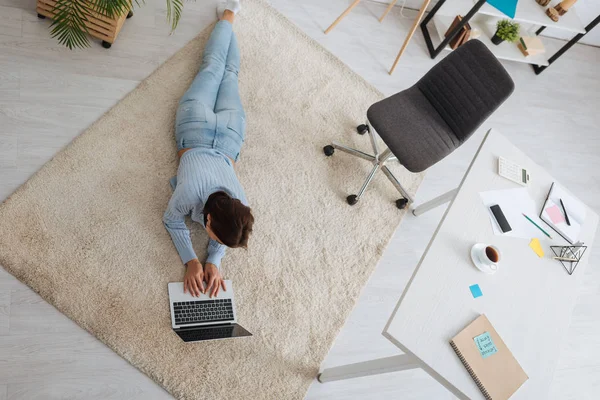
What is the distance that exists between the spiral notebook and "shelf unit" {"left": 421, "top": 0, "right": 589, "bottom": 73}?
213 centimetres

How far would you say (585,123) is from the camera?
3.53m

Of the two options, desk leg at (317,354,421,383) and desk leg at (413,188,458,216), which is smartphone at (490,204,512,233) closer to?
desk leg at (413,188,458,216)

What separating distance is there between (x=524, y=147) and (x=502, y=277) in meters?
1.78

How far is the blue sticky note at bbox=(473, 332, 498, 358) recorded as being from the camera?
164cm

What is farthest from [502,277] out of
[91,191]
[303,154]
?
[91,191]

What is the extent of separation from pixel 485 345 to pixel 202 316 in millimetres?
1209

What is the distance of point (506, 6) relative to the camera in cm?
291

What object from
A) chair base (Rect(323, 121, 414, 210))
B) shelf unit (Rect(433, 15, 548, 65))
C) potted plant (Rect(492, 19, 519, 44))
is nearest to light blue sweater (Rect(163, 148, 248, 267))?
chair base (Rect(323, 121, 414, 210))

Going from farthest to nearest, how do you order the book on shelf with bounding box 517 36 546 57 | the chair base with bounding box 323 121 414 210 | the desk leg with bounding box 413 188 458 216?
the book on shelf with bounding box 517 36 546 57 < the chair base with bounding box 323 121 414 210 < the desk leg with bounding box 413 188 458 216

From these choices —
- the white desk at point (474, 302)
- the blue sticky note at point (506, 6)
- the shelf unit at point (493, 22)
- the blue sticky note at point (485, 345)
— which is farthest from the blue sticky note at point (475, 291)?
the blue sticky note at point (506, 6)

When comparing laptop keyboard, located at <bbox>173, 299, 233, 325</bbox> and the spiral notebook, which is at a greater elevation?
the spiral notebook

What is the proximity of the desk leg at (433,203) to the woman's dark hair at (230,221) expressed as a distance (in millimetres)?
1211

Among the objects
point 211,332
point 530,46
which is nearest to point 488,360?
point 211,332

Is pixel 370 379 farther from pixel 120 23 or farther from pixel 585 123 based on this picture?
pixel 585 123
